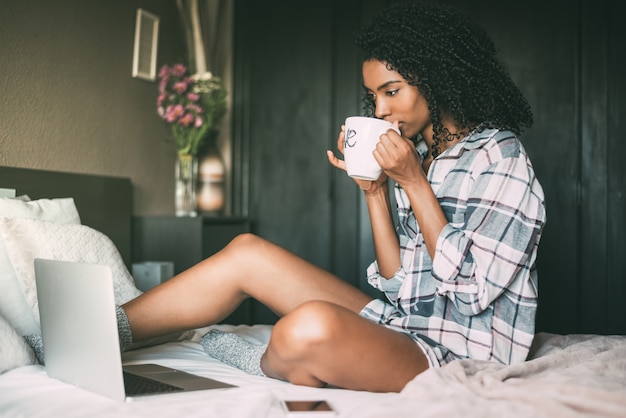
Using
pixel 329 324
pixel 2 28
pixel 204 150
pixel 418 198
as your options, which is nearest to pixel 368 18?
pixel 204 150

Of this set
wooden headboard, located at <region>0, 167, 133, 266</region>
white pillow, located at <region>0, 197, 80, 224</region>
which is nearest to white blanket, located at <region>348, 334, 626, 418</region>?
white pillow, located at <region>0, 197, 80, 224</region>

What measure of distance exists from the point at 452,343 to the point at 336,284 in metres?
0.33

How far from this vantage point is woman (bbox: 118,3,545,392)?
1183 millimetres

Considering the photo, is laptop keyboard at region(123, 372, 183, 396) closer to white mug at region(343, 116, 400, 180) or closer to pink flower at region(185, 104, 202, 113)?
white mug at region(343, 116, 400, 180)

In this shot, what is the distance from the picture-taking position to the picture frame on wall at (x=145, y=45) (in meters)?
2.50

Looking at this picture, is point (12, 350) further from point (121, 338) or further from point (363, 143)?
point (363, 143)

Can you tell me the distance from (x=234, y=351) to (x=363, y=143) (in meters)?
0.54

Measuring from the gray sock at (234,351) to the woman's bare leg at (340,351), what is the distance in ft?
0.49

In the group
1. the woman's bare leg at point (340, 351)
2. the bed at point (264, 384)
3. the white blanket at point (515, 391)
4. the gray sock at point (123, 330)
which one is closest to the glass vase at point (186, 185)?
the bed at point (264, 384)

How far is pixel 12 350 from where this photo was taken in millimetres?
1304

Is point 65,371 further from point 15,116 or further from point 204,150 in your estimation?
point 204,150

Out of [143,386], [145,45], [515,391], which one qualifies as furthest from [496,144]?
[145,45]

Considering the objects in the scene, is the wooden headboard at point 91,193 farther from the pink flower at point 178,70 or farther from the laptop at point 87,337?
the laptop at point 87,337

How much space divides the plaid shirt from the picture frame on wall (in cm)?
149
